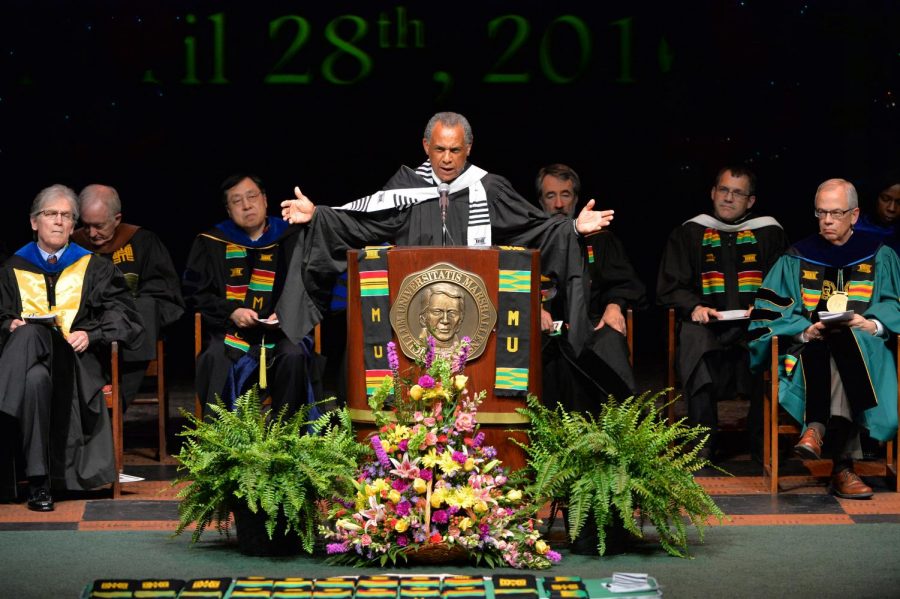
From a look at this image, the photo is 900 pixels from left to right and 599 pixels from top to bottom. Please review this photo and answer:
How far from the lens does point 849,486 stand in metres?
6.98

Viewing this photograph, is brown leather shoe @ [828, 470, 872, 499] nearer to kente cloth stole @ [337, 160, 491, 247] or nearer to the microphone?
kente cloth stole @ [337, 160, 491, 247]

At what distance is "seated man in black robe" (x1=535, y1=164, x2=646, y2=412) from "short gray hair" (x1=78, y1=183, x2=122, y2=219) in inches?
79.6

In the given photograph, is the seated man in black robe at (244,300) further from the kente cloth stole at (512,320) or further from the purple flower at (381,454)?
the purple flower at (381,454)

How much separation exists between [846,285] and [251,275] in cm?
272

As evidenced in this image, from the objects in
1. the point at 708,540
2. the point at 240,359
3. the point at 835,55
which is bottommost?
the point at 708,540

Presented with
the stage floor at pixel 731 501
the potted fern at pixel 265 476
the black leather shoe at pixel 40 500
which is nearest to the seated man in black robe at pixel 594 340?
the stage floor at pixel 731 501

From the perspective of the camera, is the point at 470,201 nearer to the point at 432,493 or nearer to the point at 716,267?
the point at 432,493

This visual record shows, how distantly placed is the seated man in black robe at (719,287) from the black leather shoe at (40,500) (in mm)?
2889

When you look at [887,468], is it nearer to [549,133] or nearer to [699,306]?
[699,306]

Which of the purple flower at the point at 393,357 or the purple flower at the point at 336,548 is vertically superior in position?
the purple flower at the point at 393,357

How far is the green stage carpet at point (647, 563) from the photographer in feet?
→ 18.0

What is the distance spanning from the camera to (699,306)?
26.3ft

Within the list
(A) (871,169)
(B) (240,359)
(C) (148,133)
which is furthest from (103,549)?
(A) (871,169)

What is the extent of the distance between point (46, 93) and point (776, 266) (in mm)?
4217
